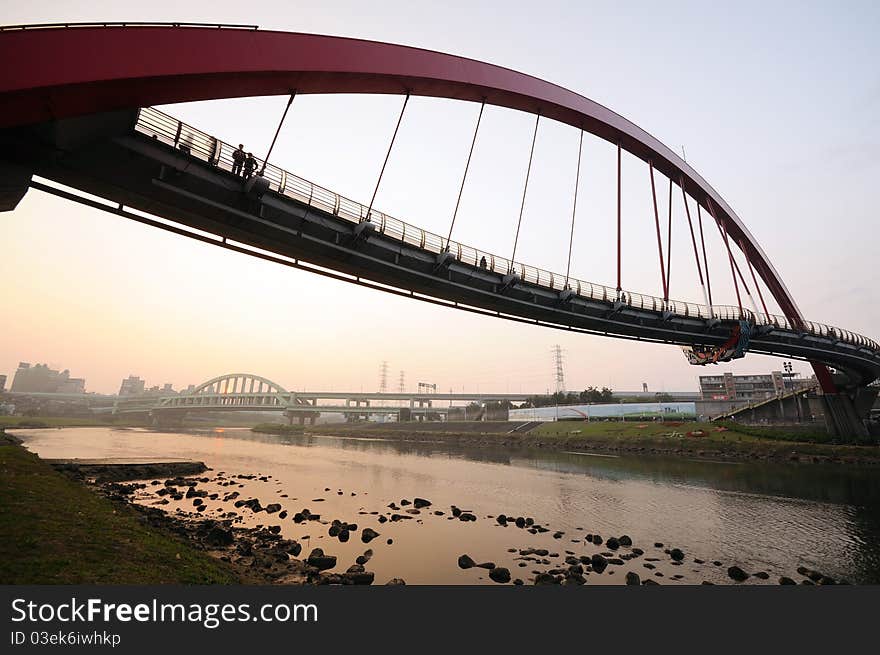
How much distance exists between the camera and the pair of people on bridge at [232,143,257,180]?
1302 cm

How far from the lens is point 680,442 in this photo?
142 ft

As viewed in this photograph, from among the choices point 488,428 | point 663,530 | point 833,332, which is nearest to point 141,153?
point 663,530

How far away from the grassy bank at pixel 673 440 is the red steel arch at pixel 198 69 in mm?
39970

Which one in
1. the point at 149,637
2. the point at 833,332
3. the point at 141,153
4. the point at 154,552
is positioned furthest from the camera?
the point at 833,332

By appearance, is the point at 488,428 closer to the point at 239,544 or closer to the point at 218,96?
the point at 239,544

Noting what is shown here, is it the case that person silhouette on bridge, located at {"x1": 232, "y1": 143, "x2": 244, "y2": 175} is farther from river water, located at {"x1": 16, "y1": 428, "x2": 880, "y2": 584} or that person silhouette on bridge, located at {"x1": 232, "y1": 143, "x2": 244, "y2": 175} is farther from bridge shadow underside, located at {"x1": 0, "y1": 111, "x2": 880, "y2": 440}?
river water, located at {"x1": 16, "y1": 428, "x2": 880, "y2": 584}

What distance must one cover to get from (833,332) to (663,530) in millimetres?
37990

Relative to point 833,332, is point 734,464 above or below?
below

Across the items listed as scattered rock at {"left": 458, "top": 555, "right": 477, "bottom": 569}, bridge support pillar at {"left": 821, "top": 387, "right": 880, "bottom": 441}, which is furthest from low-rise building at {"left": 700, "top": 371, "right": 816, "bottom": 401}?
scattered rock at {"left": 458, "top": 555, "right": 477, "bottom": 569}

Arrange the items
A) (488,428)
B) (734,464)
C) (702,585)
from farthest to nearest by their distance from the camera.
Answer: (488,428)
(734,464)
(702,585)

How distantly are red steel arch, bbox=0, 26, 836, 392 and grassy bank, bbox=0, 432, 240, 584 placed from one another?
868 cm

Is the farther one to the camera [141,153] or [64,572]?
[141,153]

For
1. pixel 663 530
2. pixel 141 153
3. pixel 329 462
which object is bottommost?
pixel 329 462

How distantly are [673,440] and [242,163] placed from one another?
48791 mm
